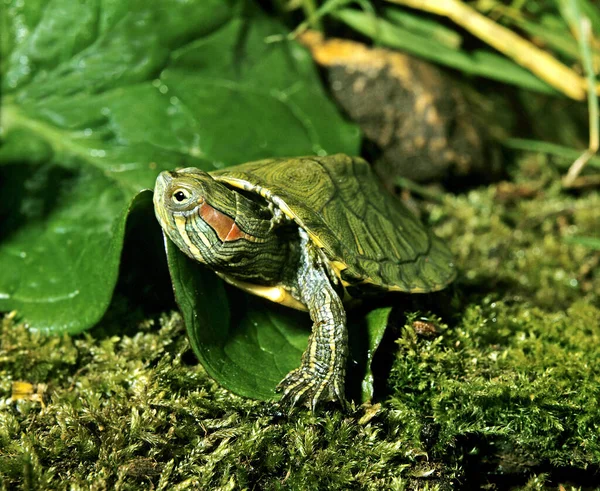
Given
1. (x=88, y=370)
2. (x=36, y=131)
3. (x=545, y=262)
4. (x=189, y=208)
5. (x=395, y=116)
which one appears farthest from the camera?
(x=395, y=116)

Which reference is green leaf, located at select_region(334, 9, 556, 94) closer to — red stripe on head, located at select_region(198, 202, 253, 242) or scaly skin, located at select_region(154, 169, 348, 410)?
scaly skin, located at select_region(154, 169, 348, 410)

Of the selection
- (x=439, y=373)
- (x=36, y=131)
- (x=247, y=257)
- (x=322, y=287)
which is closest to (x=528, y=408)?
(x=439, y=373)

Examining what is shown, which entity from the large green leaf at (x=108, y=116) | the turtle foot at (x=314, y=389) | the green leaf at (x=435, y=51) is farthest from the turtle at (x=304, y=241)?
the green leaf at (x=435, y=51)

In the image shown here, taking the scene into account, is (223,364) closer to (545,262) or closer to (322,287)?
(322,287)

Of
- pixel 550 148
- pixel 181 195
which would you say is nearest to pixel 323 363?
pixel 181 195

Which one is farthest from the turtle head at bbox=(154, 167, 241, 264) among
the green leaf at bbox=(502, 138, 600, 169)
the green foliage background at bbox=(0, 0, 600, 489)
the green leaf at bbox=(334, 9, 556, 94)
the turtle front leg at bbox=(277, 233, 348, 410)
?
the green leaf at bbox=(502, 138, 600, 169)

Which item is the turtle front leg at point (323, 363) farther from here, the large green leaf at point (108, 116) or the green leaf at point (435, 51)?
the green leaf at point (435, 51)

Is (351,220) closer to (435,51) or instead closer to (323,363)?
(323,363)
